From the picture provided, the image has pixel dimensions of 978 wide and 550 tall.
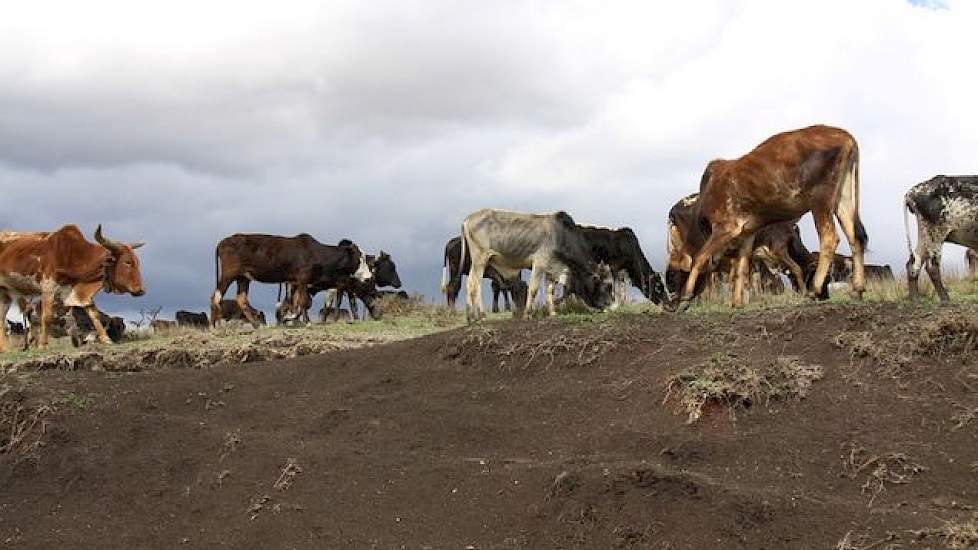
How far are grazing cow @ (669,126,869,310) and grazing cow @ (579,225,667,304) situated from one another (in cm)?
622

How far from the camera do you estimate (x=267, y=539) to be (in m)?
10.2

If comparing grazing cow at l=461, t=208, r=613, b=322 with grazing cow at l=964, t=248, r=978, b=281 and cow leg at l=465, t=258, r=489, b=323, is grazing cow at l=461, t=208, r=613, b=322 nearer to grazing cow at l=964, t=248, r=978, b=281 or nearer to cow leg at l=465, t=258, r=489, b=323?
cow leg at l=465, t=258, r=489, b=323

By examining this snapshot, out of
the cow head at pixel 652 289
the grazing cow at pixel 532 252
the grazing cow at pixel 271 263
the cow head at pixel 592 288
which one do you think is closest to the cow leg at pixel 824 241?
the grazing cow at pixel 532 252

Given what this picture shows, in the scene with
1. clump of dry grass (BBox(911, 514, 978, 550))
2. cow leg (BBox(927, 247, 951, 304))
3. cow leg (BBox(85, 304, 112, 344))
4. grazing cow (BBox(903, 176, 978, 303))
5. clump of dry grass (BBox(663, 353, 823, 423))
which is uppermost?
grazing cow (BBox(903, 176, 978, 303))

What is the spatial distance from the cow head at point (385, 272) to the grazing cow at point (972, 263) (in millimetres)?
13414

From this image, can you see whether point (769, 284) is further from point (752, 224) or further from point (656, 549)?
point (656, 549)

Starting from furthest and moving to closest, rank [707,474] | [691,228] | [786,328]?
[691,228]
[786,328]
[707,474]

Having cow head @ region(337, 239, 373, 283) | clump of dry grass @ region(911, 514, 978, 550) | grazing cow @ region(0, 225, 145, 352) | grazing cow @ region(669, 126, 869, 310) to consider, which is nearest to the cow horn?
grazing cow @ region(0, 225, 145, 352)

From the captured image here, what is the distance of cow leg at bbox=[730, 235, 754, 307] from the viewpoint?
15664 mm

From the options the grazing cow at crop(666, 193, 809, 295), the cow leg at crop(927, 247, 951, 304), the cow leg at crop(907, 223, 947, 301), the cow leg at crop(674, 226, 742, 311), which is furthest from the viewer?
the grazing cow at crop(666, 193, 809, 295)

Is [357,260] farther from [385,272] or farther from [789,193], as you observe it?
[789,193]

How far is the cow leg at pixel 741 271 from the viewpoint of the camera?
51.4ft

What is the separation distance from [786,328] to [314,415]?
4.85m

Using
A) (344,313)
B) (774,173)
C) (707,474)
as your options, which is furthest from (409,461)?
(344,313)
